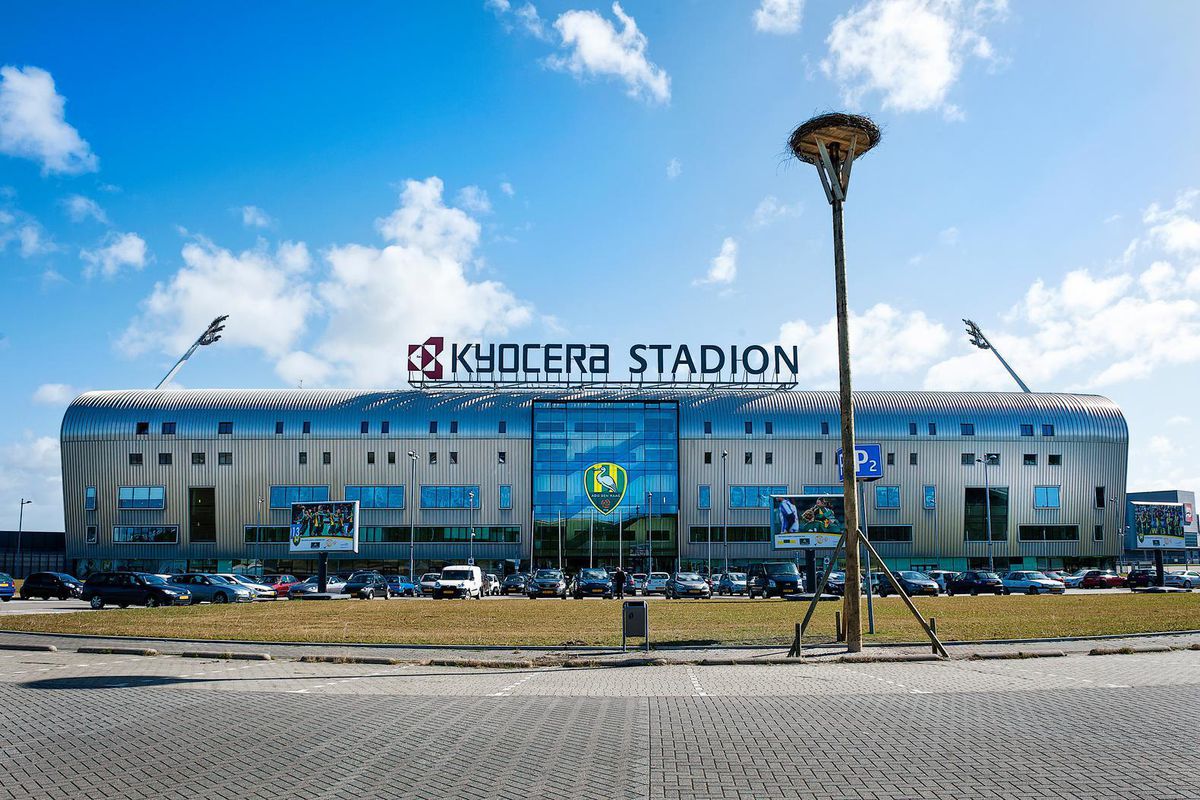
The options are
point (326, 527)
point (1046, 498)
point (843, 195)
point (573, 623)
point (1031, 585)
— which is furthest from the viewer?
point (1046, 498)

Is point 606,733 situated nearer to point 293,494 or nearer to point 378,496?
point 378,496

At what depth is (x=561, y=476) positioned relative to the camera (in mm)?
86625

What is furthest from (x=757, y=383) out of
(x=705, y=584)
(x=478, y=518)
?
(x=705, y=584)

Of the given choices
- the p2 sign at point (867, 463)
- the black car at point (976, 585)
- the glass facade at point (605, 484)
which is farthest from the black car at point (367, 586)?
the black car at point (976, 585)

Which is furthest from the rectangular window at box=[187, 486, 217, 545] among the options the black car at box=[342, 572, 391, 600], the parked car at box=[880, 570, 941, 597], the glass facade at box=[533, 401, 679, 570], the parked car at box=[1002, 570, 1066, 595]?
the parked car at box=[1002, 570, 1066, 595]

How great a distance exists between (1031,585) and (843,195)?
4128cm

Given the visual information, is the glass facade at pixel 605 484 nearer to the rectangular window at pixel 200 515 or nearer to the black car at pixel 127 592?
the rectangular window at pixel 200 515

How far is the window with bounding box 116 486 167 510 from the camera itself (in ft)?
278

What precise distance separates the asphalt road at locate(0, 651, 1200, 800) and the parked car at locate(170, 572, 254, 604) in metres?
26.6

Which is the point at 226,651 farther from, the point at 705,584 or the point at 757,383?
the point at 757,383

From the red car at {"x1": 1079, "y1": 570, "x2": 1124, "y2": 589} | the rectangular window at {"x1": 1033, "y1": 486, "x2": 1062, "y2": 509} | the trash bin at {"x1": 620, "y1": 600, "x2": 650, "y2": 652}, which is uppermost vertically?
the trash bin at {"x1": 620, "y1": 600, "x2": 650, "y2": 652}

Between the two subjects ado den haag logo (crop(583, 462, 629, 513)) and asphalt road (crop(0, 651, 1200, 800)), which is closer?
asphalt road (crop(0, 651, 1200, 800))

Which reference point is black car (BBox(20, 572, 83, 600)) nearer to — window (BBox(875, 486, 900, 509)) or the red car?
the red car

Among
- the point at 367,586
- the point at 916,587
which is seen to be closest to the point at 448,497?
the point at 367,586
